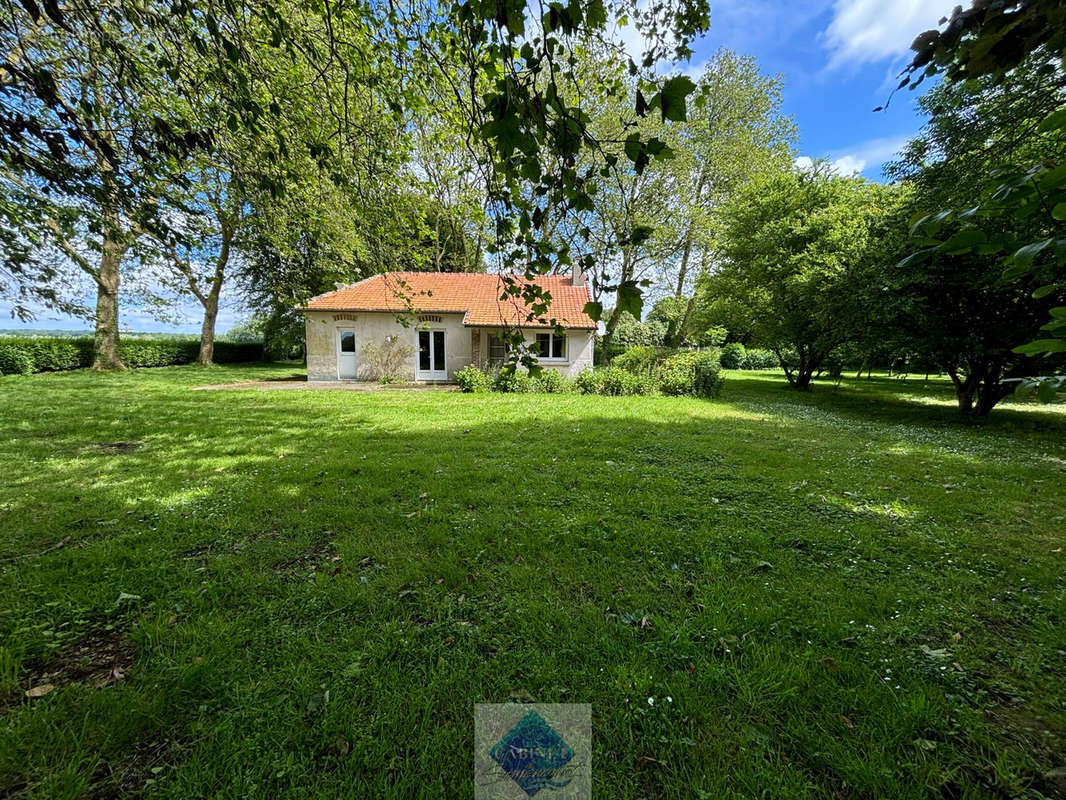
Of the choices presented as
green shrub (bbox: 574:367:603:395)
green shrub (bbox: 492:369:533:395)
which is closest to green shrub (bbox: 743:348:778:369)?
green shrub (bbox: 574:367:603:395)

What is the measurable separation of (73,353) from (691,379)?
25364 millimetres

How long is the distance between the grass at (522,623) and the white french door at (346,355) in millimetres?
11918

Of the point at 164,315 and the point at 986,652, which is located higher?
the point at 164,315

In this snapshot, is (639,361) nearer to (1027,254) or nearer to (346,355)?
(346,355)

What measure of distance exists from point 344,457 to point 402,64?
4898 millimetres

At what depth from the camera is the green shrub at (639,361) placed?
583 inches

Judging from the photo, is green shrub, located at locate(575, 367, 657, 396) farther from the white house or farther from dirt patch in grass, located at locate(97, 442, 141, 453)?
dirt patch in grass, located at locate(97, 442, 141, 453)

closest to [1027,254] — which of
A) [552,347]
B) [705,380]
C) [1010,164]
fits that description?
[1010,164]

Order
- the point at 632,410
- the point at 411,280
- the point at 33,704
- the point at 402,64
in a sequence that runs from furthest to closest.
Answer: the point at 411,280 < the point at 632,410 < the point at 402,64 < the point at 33,704

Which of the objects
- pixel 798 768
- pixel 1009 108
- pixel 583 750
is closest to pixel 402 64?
pixel 583 750

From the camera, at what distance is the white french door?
57.2 ft

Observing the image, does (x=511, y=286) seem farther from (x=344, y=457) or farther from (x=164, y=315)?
(x=164, y=315)

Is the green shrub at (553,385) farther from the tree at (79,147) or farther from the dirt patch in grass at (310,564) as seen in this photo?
the dirt patch in grass at (310,564)

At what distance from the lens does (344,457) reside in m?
5.95
